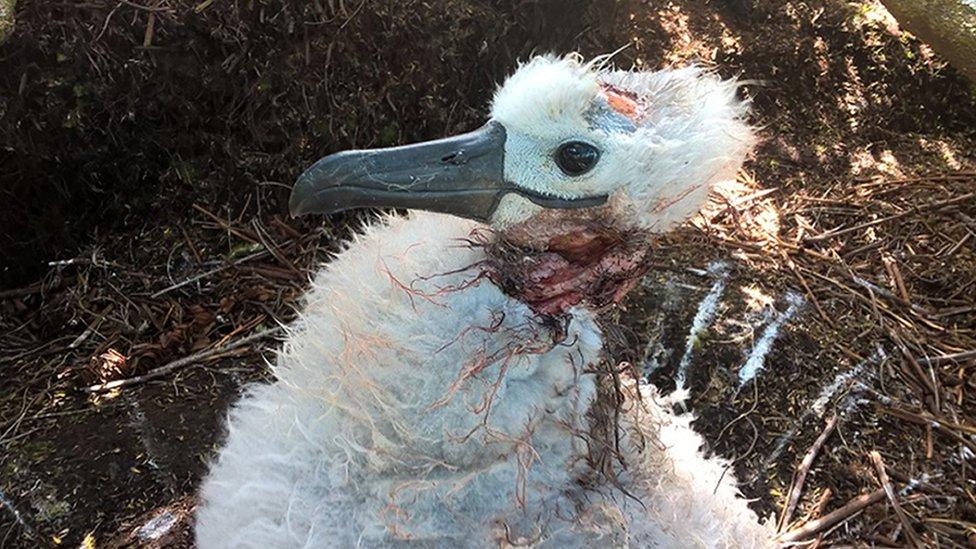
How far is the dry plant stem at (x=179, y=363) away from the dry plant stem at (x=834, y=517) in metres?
1.43

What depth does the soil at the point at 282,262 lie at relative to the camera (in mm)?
2098

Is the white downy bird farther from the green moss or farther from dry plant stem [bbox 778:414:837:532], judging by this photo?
the green moss

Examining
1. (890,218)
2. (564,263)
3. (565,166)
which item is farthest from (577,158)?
(890,218)

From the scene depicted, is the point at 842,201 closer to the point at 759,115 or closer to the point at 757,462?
the point at 759,115

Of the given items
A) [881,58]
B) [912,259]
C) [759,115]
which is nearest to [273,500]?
[912,259]

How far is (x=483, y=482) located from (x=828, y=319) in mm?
1666

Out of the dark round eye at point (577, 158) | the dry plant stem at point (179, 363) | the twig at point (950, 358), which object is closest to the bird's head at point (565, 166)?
the dark round eye at point (577, 158)

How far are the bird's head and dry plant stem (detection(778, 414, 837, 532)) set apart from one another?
1259 mm

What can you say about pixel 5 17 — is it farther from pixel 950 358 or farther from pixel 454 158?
pixel 950 358

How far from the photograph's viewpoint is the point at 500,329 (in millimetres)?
1152

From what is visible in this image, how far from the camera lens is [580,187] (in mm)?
1113

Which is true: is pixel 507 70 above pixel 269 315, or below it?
above

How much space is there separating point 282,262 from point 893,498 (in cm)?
185

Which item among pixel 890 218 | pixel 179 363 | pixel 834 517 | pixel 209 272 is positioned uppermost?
pixel 890 218
